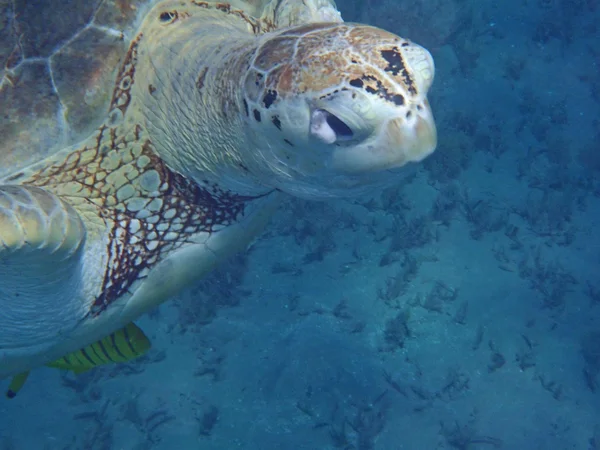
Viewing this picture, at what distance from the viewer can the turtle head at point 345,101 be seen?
3.48 feet

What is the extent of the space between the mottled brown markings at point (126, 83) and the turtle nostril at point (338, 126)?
2.73 ft

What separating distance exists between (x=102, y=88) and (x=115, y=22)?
23 centimetres

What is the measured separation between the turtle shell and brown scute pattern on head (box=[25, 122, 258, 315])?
8 cm

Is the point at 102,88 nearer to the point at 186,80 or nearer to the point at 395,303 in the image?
the point at 186,80

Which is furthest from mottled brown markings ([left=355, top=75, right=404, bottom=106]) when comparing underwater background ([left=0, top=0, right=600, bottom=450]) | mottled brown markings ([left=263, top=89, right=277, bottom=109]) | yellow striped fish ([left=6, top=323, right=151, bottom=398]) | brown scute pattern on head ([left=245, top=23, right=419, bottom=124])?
underwater background ([left=0, top=0, right=600, bottom=450])

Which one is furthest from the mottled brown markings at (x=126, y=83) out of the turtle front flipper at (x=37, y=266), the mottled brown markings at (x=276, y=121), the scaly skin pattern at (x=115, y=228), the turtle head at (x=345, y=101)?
the mottled brown markings at (x=276, y=121)

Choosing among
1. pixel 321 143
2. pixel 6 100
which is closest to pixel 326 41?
pixel 321 143

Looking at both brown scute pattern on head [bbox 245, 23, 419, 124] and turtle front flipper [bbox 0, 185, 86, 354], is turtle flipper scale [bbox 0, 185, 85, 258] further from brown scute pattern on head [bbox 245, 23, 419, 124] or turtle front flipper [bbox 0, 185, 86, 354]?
brown scute pattern on head [bbox 245, 23, 419, 124]

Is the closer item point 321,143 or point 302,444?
point 321,143

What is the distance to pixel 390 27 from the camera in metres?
4.80

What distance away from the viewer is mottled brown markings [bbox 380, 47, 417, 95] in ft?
3.56

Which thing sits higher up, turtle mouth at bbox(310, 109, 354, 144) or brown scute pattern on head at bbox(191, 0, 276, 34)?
brown scute pattern on head at bbox(191, 0, 276, 34)

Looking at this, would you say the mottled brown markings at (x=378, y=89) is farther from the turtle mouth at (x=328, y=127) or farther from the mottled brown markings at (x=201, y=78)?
the mottled brown markings at (x=201, y=78)

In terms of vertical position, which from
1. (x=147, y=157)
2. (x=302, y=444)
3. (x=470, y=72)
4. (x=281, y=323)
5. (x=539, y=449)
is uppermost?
(x=147, y=157)
